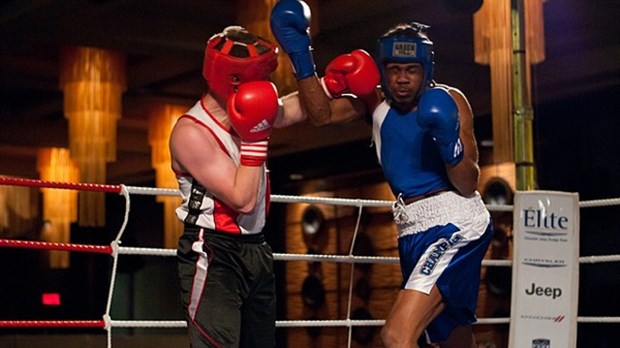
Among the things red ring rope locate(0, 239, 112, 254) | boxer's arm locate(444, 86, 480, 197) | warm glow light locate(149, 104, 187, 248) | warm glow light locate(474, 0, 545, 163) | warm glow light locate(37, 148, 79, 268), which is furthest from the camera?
warm glow light locate(37, 148, 79, 268)

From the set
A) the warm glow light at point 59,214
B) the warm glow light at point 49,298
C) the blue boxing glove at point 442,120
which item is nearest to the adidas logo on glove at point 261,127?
the blue boxing glove at point 442,120

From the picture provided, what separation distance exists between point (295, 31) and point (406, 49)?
0.29 meters

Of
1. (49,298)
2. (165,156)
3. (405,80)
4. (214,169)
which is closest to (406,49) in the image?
(405,80)

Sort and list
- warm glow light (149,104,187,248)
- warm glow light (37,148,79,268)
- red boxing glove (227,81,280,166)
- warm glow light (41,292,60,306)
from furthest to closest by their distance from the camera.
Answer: warm glow light (41,292,60,306) < warm glow light (37,148,79,268) < warm glow light (149,104,187,248) < red boxing glove (227,81,280,166)

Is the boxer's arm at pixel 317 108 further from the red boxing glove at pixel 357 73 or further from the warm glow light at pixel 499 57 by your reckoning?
the warm glow light at pixel 499 57

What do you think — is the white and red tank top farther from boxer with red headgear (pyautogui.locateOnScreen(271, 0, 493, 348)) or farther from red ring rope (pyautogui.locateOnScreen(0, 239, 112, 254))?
red ring rope (pyautogui.locateOnScreen(0, 239, 112, 254))

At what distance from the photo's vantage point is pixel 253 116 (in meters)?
2.34

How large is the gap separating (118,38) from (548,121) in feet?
10.9

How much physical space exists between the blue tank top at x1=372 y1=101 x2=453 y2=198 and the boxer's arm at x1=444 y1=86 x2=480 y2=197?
0.06m

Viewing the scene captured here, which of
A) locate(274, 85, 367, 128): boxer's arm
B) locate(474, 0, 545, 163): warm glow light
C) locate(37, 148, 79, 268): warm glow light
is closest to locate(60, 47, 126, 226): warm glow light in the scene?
locate(37, 148, 79, 268): warm glow light

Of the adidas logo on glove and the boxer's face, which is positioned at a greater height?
the boxer's face

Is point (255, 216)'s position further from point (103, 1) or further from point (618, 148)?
point (618, 148)

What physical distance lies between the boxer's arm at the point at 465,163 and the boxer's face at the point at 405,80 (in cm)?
10

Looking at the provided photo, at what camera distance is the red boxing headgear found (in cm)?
243
